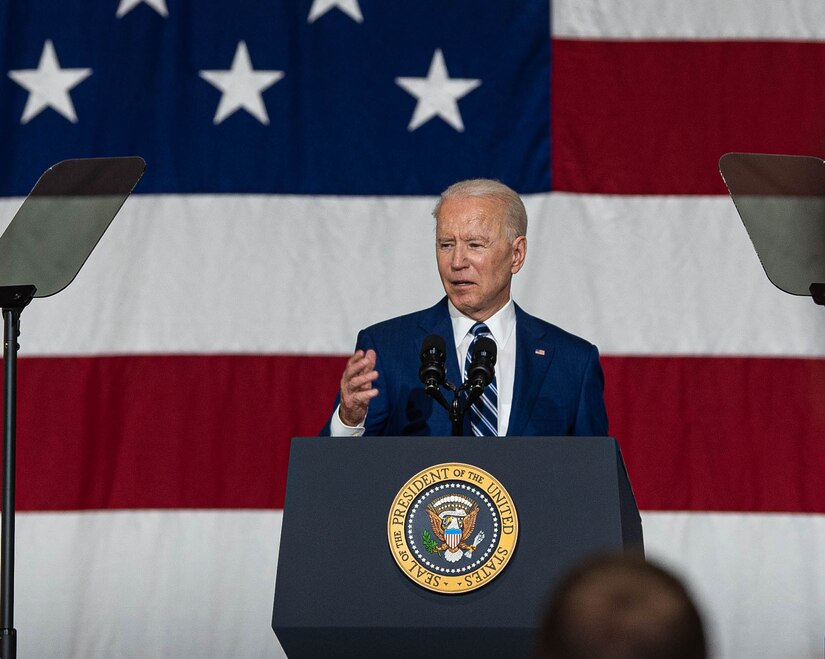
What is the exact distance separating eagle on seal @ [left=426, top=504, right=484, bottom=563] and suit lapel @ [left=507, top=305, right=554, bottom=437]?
63 cm

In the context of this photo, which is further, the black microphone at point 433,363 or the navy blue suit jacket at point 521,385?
the navy blue suit jacket at point 521,385

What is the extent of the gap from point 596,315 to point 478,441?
6.92 feet

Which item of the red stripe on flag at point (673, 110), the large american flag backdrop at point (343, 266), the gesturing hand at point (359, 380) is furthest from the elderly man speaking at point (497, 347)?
the red stripe on flag at point (673, 110)

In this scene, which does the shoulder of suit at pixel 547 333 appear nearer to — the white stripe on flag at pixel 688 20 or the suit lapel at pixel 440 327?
the suit lapel at pixel 440 327

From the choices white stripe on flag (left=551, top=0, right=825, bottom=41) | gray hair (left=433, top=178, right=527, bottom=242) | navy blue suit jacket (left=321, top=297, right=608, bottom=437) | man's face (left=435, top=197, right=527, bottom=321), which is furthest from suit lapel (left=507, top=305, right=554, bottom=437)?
white stripe on flag (left=551, top=0, right=825, bottom=41)

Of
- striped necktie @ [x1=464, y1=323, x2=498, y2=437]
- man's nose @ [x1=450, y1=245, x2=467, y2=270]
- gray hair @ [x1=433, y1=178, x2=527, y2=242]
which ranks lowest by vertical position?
striped necktie @ [x1=464, y1=323, x2=498, y2=437]

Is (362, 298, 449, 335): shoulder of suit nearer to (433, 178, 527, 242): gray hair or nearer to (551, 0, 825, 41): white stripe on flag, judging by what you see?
(433, 178, 527, 242): gray hair

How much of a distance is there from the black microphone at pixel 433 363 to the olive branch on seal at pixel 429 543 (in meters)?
0.26

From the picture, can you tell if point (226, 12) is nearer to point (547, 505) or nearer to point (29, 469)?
point (29, 469)

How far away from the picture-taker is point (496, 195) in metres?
2.91

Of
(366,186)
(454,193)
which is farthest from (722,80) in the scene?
(454,193)

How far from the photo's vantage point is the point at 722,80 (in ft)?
13.7

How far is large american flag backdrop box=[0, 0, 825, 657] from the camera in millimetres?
4008

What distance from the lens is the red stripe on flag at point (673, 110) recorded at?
163 inches
